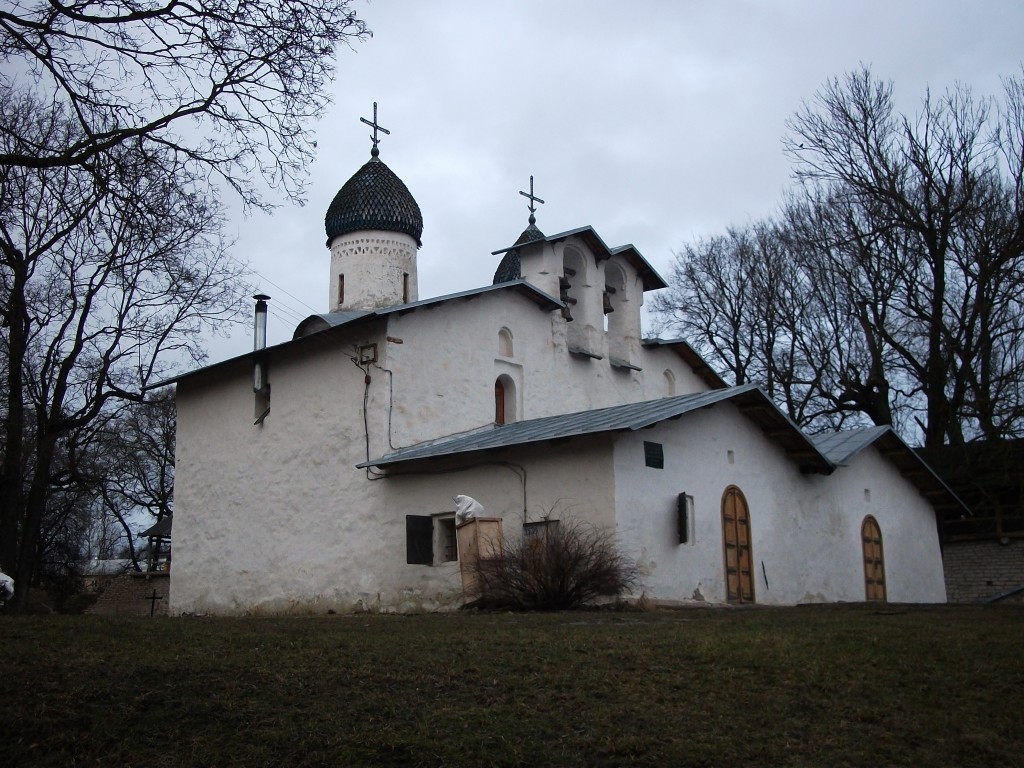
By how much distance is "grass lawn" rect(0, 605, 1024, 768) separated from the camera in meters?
5.80

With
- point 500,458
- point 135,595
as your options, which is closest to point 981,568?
point 500,458

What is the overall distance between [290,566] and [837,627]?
1202 cm

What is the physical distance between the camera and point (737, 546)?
60.0ft

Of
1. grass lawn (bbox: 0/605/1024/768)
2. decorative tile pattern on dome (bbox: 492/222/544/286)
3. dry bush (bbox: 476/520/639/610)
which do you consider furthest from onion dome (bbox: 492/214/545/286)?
grass lawn (bbox: 0/605/1024/768)

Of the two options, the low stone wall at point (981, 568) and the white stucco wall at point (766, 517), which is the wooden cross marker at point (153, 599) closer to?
the white stucco wall at point (766, 517)

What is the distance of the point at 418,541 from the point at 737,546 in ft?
17.6

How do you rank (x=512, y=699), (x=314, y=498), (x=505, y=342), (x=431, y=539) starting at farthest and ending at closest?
(x=505, y=342), (x=314, y=498), (x=431, y=539), (x=512, y=699)

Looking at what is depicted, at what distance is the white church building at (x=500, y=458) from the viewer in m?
17.0

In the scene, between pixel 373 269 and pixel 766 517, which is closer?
pixel 766 517

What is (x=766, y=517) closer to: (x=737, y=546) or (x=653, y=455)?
(x=737, y=546)

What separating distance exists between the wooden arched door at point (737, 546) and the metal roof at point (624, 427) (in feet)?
5.11

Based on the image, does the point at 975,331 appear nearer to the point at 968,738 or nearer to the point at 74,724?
the point at 968,738

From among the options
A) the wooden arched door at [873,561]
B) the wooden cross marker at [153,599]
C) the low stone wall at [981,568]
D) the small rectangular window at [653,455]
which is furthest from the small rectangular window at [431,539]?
the wooden cross marker at [153,599]

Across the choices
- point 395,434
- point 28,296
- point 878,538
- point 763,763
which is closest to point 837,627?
point 763,763
